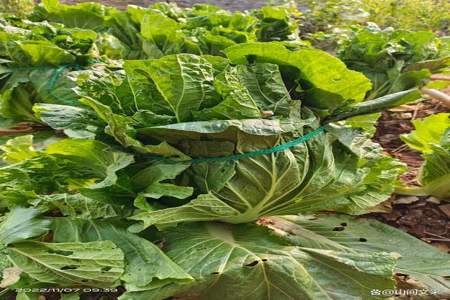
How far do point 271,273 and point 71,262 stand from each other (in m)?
0.88

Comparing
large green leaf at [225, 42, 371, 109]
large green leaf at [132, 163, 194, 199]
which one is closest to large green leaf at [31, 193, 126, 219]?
large green leaf at [132, 163, 194, 199]

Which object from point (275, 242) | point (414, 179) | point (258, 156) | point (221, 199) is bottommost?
point (414, 179)

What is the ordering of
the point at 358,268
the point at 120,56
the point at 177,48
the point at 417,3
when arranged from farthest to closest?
the point at 417,3 → the point at 120,56 → the point at 177,48 → the point at 358,268

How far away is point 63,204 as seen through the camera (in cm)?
239

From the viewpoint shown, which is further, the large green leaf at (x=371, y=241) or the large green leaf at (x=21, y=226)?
the large green leaf at (x=371, y=241)

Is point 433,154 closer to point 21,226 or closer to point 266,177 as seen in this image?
point 266,177

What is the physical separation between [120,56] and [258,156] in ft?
9.12

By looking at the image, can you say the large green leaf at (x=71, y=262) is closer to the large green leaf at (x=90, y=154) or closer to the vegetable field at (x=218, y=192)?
the vegetable field at (x=218, y=192)

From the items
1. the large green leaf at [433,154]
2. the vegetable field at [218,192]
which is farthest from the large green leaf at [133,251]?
the large green leaf at [433,154]

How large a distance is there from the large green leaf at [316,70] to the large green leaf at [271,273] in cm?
80

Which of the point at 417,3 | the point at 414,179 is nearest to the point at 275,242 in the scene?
the point at 414,179

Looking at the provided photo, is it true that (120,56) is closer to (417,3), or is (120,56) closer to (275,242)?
(275,242)

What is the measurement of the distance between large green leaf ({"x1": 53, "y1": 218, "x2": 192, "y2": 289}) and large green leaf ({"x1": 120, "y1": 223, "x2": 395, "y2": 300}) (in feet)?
0.19

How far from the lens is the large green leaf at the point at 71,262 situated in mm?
2049
